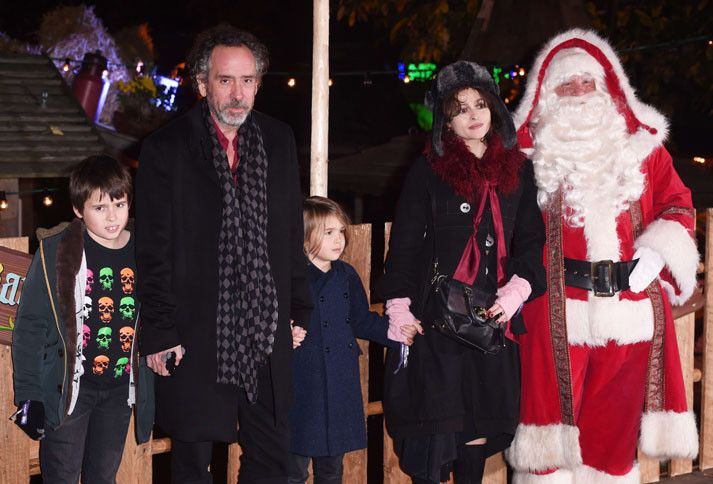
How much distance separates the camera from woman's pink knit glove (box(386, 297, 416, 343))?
4105 millimetres

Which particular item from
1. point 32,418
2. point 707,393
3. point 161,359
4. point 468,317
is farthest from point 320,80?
point 707,393

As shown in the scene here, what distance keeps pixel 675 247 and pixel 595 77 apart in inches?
34.4

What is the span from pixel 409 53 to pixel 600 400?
28.7ft

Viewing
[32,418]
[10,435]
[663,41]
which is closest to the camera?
[32,418]

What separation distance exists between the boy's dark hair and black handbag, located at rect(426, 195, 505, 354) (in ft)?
4.51

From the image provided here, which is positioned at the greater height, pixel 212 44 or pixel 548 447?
pixel 212 44

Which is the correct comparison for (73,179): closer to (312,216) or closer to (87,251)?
(87,251)

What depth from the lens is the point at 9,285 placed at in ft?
12.5

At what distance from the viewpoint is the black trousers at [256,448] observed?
3703 mm

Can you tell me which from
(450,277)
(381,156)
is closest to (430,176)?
(450,277)

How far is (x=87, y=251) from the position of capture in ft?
12.0

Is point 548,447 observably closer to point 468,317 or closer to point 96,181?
point 468,317

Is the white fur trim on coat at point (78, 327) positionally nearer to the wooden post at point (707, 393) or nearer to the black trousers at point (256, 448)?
the black trousers at point (256, 448)

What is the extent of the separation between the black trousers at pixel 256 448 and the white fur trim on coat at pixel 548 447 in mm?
1242
